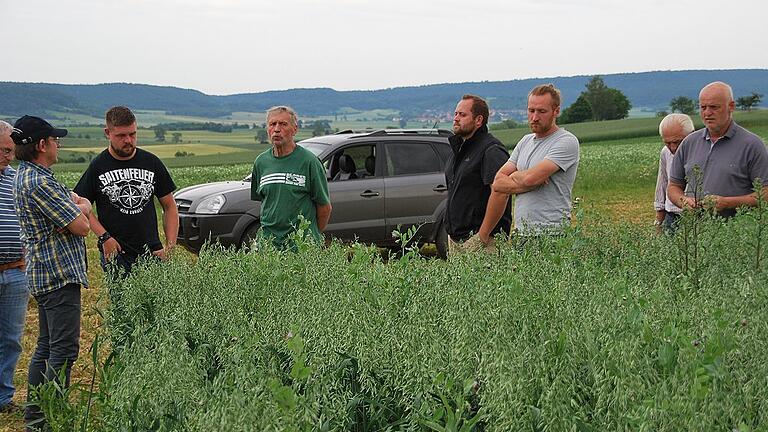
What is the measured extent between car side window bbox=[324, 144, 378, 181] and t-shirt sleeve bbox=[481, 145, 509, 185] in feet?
19.8

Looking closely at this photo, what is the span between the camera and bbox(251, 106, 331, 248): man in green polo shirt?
22.1 feet

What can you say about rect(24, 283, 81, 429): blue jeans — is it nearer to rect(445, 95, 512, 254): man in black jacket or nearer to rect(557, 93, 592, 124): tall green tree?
rect(445, 95, 512, 254): man in black jacket

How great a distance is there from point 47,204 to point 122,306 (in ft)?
3.33

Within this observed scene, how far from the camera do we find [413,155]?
42.5 feet

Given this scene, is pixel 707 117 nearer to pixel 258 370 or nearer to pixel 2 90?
pixel 258 370

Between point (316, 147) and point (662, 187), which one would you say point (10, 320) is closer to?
point (662, 187)

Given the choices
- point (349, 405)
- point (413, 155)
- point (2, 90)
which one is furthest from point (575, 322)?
point (2, 90)

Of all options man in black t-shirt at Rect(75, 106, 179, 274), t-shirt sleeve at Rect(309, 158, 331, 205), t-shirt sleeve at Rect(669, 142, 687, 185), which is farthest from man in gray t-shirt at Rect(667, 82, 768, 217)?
man in black t-shirt at Rect(75, 106, 179, 274)

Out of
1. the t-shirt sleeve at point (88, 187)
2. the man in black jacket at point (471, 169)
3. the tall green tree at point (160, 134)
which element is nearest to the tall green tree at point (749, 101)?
the tall green tree at point (160, 134)

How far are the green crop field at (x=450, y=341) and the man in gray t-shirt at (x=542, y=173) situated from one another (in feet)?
3.32

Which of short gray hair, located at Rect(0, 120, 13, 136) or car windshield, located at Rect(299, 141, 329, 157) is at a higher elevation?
short gray hair, located at Rect(0, 120, 13, 136)

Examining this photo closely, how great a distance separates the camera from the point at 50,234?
540 centimetres

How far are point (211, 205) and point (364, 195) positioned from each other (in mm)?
2212

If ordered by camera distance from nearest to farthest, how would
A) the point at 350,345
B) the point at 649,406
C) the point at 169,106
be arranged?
the point at 649,406 < the point at 350,345 < the point at 169,106
